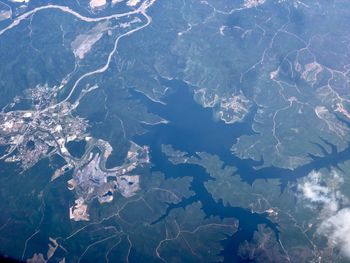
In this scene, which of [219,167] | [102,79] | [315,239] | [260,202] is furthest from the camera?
[102,79]

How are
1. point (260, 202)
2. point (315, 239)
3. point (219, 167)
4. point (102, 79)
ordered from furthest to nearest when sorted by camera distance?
1. point (102, 79)
2. point (219, 167)
3. point (260, 202)
4. point (315, 239)

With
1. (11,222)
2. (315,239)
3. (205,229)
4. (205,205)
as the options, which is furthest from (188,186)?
(11,222)

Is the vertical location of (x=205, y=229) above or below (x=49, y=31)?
below

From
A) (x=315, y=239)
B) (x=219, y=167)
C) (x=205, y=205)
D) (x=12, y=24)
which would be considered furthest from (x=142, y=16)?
(x=315, y=239)

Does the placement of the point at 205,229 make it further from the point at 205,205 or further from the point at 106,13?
the point at 106,13

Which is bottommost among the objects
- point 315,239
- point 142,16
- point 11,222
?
point 315,239

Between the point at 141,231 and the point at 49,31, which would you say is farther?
the point at 49,31

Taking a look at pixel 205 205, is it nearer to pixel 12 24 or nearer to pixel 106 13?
pixel 106 13
